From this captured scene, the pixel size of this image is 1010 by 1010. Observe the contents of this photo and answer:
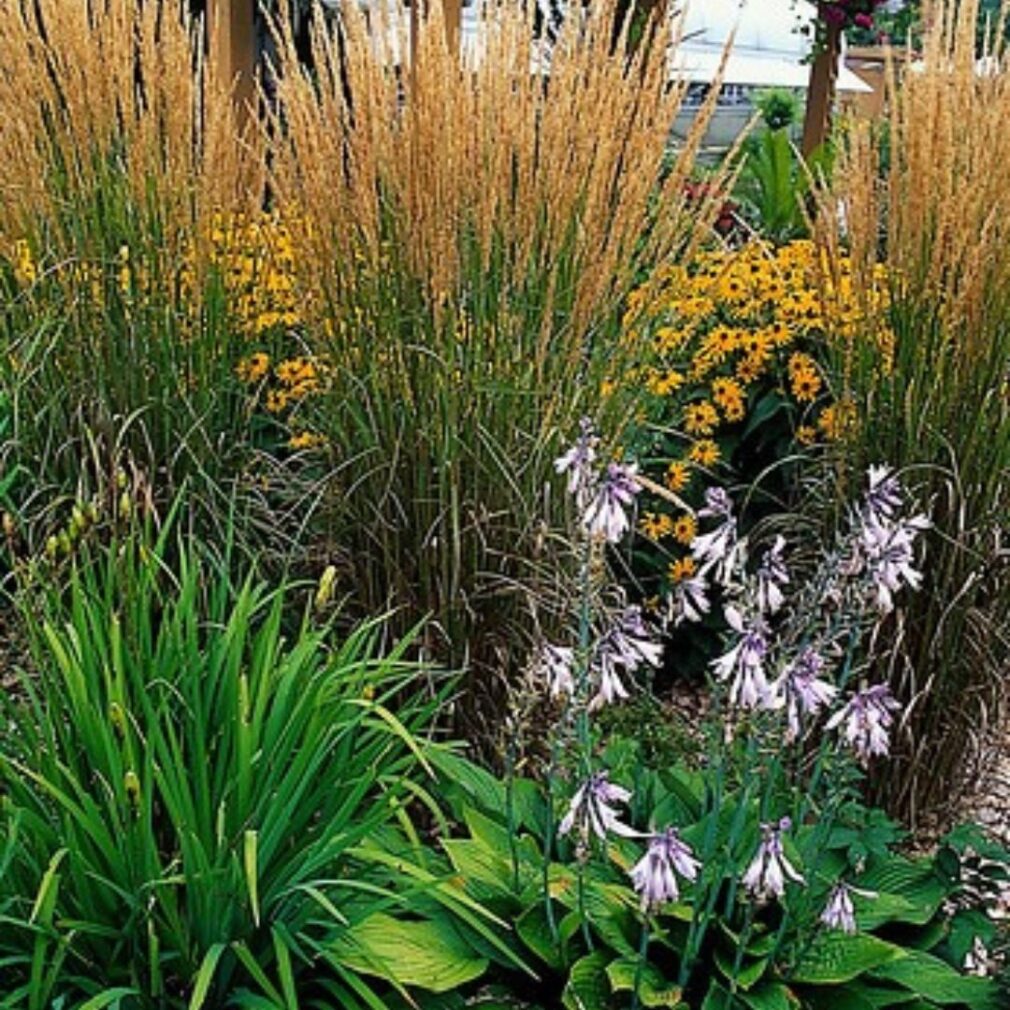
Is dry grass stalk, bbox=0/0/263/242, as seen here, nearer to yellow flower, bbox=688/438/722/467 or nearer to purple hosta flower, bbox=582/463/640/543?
yellow flower, bbox=688/438/722/467

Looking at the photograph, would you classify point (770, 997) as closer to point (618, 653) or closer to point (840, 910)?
point (840, 910)

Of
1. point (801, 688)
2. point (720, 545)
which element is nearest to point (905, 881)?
point (801, 688)

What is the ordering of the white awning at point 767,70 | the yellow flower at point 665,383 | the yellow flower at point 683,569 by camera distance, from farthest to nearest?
the white awning at point 767,70 → the yellow flower at point 683,569 → the yellow flower at point 665,383

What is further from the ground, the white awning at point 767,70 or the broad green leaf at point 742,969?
the white awning at point 767,70

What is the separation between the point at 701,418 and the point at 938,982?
160 cm

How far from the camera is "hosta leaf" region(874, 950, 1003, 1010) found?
218 centimetres

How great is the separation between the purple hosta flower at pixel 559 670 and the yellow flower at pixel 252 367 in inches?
56.8

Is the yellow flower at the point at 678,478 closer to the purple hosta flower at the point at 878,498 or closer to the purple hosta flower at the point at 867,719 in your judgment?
the purple hosta flower at the point at 878,498

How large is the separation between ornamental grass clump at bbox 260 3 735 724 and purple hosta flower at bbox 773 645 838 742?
832mm

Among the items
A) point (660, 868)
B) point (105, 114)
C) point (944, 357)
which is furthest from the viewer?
point (105, 114)

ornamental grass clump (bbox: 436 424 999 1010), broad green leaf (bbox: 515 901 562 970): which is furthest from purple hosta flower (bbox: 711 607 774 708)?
broad green leaf (bbox: 515 901 562 970)

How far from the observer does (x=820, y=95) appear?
6906 millimetres

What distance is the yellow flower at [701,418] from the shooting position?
3.48 meters

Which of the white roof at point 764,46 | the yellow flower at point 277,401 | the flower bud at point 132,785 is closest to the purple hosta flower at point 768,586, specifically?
the flower bud at point 132,785
